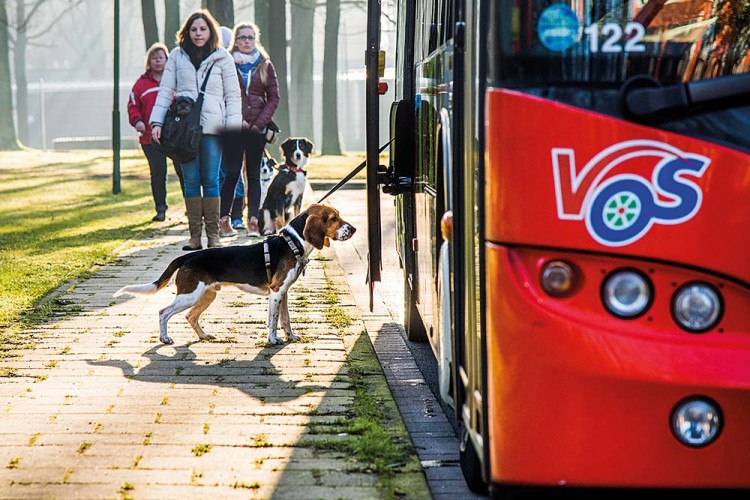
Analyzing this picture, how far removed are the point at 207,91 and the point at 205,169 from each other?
747mm

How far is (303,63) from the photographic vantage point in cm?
4088

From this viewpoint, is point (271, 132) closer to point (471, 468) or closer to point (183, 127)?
point (183, 127)

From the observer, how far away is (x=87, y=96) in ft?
280

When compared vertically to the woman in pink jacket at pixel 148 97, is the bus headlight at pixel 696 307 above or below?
below

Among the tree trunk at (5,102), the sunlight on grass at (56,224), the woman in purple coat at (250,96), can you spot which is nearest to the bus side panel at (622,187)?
the sunlight on grass at (56,224)

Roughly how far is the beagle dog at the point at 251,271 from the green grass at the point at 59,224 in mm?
1043

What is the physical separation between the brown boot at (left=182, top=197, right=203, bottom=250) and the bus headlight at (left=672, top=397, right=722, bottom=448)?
9.06 meters

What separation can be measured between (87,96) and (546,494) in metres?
84.6

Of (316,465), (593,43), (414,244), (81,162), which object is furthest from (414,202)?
(81,162)

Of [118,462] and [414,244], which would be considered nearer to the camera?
[118,462]

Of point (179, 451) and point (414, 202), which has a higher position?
point (414, 202)

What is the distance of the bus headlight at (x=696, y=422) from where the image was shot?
376cm

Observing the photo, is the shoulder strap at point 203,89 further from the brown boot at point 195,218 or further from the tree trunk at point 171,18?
the tree trunk at point 171,18

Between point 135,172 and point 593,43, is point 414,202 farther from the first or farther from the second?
point 135,172
